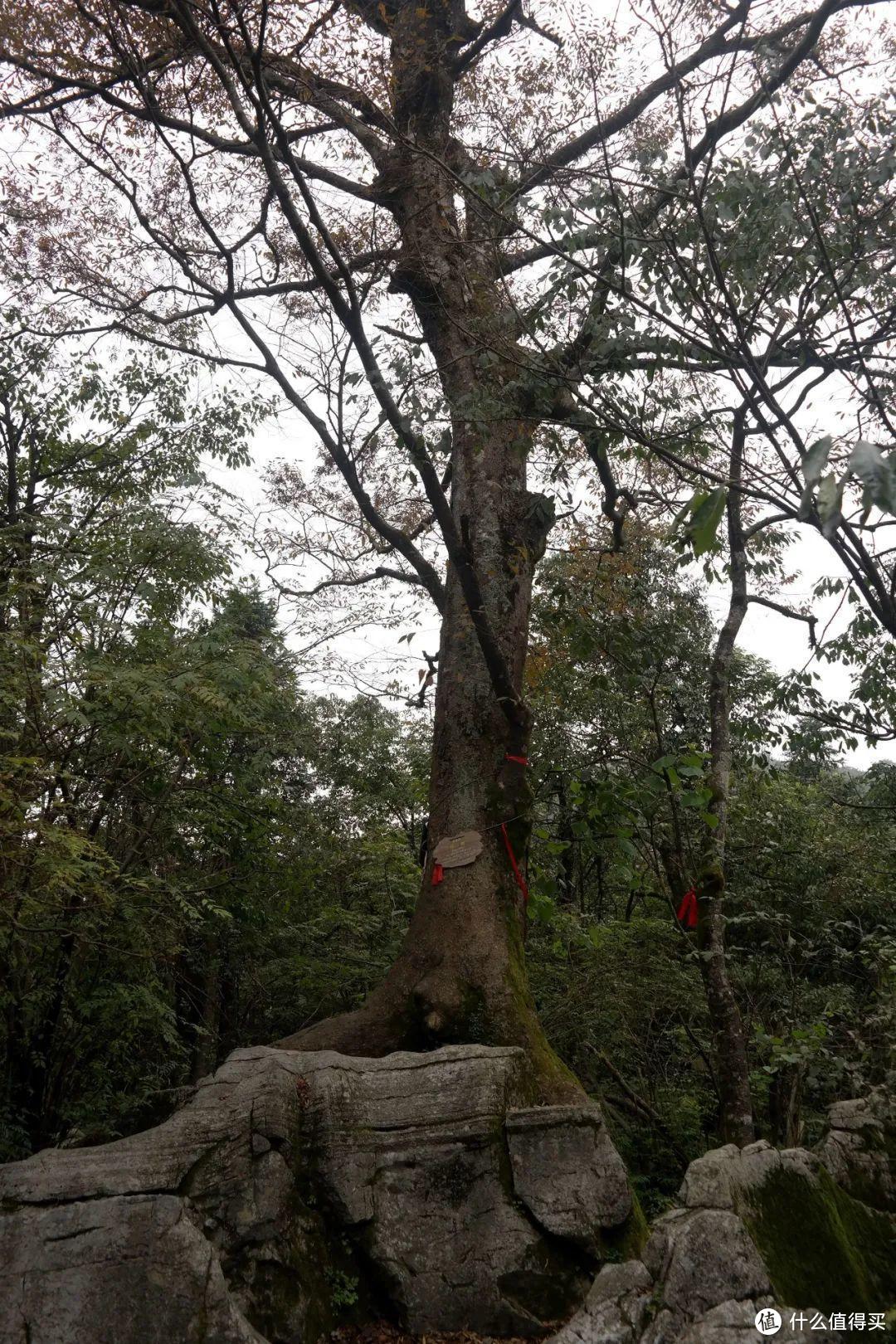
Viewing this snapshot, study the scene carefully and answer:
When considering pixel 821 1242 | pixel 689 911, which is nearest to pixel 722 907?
pixel 689 911

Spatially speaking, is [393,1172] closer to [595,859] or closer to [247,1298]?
[247,1298]

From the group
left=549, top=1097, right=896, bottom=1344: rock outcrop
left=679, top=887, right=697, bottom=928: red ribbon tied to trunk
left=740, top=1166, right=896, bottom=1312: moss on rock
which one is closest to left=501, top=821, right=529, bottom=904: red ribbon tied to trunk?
left=679, top=887, right=697, bottom=928: red ribbon tied to trunk

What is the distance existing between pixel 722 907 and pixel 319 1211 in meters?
3.05

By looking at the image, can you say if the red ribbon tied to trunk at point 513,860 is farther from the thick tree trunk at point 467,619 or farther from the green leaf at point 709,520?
the green leaf at point 709,520

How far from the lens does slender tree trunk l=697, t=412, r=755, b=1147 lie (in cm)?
527

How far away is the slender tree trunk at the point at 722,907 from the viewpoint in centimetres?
527

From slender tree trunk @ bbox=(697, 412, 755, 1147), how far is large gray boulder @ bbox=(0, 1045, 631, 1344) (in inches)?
50.8

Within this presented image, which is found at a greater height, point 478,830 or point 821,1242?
point 478,830

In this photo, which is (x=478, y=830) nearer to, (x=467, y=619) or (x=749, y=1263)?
(x=467, y=619)

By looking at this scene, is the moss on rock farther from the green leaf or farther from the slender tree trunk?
the green leaf

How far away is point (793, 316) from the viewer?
175 inches

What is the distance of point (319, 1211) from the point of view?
3.97m

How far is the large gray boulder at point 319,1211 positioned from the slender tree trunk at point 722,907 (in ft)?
4.24

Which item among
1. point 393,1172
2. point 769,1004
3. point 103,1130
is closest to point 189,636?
point 103,1130
